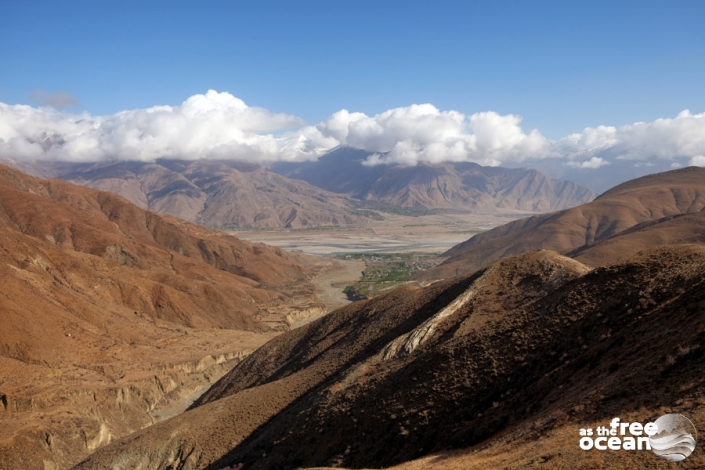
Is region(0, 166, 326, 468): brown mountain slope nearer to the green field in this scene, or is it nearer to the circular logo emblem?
the green field

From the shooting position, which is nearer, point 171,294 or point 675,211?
point 171,294

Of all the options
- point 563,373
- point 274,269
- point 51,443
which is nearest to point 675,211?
point 274,269

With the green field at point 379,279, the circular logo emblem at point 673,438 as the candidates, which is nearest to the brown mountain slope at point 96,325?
the green field at point 379,279

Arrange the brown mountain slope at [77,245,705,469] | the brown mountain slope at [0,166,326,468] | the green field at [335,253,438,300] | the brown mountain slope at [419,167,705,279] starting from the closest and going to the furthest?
the brown mountain slope at [77,245,705,469]
the brown mountain slope at [0,166,326,468]
the green field at [335,253,438,300]
the brown mountain slope at [419,167,705,279]

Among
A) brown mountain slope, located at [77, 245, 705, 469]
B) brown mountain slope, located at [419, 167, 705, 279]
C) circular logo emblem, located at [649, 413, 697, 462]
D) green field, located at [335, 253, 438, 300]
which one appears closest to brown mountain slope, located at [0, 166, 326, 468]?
brown mountain slope, located at [77, 245, 705, 469]

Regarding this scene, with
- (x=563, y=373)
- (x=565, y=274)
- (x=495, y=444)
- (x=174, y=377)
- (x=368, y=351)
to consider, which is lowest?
(x=174, y=377)

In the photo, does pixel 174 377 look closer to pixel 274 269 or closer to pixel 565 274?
pixel 565 274
